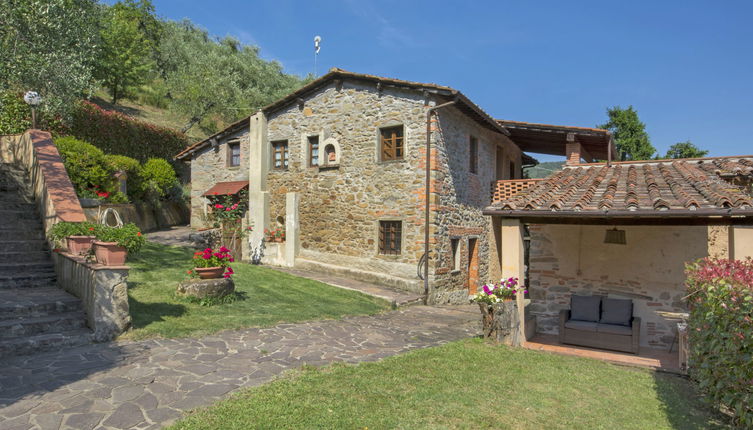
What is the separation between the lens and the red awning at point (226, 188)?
1584 centimetres

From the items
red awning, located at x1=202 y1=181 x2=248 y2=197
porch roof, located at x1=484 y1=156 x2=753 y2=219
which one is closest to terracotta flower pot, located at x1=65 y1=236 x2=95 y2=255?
porch roof, located at x1=484 y1=156 x2=753 y2=219

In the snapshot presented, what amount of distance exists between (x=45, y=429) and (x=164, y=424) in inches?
35.8

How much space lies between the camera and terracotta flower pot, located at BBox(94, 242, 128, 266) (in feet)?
18.9

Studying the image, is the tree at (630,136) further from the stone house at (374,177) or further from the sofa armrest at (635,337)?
the sofa armrest at (635,337)

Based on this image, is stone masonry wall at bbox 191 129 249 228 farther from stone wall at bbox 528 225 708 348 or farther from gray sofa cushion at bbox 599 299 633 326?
gray sofa cushion at bbox 599 299 633 326

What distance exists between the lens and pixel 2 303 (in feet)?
18.7

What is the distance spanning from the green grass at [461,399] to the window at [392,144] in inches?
288

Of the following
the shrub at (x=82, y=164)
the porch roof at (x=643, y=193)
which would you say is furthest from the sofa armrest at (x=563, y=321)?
the shrub at (x=82, y=164)

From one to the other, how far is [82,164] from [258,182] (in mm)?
5428

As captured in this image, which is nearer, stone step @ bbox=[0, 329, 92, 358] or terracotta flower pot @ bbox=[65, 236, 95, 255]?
stone step @ bbox=[0, 329, 92, 358]

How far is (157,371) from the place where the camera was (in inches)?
189

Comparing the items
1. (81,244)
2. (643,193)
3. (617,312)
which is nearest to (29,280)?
(81,244)

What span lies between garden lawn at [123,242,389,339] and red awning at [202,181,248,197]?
11.4 feet

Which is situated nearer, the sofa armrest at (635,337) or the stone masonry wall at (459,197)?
the sofa armrest at (635,337)
